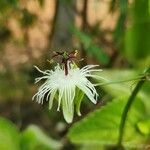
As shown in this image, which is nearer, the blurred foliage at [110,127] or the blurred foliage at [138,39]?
the blurred foliage at [110,127]

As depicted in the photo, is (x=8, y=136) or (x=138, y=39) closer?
(x=8, y=136)

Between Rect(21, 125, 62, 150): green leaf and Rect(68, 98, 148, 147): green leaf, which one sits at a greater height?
Rect(68, 98, 148, 147): green leaf

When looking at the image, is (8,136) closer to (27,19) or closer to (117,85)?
(117,85)

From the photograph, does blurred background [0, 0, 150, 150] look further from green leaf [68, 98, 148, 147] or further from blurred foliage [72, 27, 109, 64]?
green leaf [68, 98, 148, 147]

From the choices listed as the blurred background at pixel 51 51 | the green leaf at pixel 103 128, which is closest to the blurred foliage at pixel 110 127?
the green leaf at pixel 103 128

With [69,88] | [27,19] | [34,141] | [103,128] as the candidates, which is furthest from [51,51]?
[69,88]

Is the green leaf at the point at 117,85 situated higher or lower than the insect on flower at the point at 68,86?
lower

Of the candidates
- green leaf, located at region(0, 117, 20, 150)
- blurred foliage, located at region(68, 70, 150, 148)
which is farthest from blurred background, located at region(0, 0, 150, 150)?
blurred foliage, located at region(68, 70, 150, 148)

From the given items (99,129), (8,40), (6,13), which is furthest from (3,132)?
(8,40)

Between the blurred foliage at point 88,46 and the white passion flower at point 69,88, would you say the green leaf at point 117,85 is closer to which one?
the blurred foliage at point 88,46
